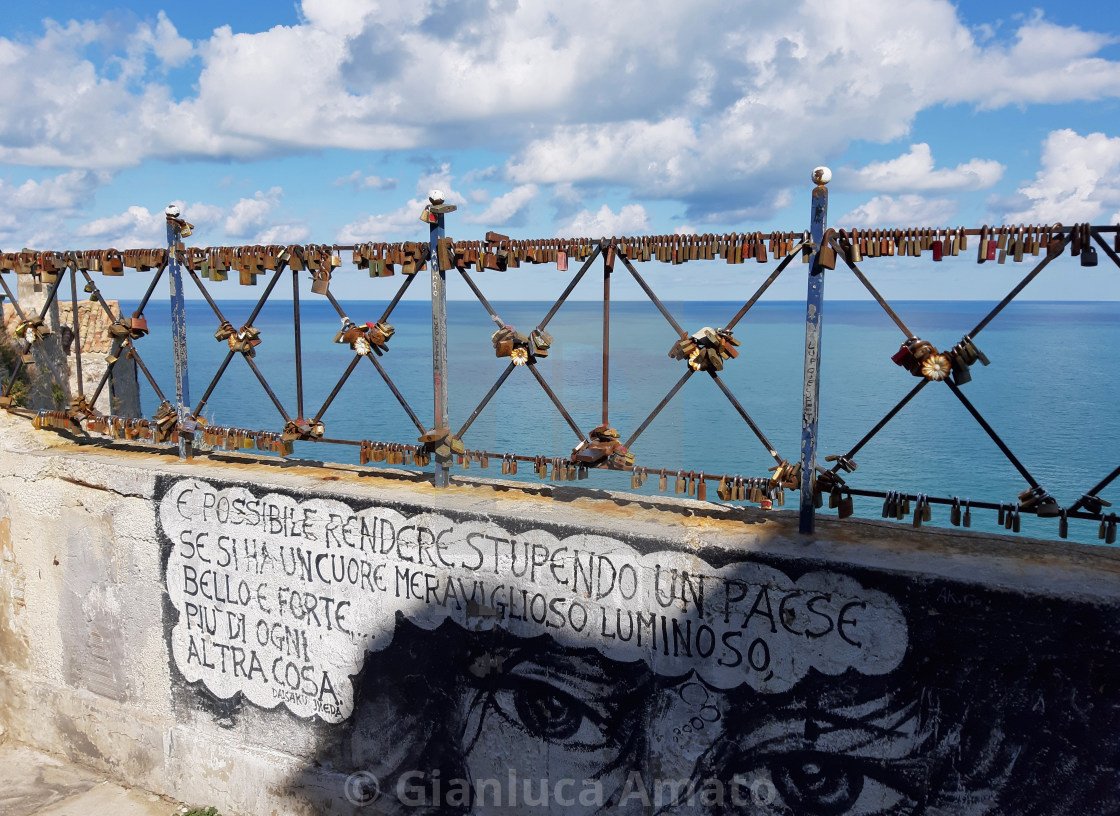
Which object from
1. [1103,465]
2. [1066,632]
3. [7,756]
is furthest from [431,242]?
[1103,465]

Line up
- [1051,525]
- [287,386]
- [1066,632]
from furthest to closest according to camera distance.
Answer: [287,386] < [1051,525] < [1066,632]

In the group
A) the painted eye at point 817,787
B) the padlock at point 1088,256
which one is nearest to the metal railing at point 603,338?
the padlock at point 1088,256

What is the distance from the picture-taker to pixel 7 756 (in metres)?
6.48

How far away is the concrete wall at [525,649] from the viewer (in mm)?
3570

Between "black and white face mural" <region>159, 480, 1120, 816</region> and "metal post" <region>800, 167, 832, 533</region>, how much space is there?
531 mm

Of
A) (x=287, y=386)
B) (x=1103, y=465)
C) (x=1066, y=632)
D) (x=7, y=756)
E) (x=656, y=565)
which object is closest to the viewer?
(x=1066, y=632)

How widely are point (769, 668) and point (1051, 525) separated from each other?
22609mm

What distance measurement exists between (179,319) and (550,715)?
4.14m

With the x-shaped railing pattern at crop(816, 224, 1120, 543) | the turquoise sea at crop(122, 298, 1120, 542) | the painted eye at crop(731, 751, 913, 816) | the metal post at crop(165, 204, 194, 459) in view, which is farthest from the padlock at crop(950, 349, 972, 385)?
the metal post at crop(165, 204, 194, 459)

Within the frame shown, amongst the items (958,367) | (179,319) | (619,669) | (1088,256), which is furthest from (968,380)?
(179,319)

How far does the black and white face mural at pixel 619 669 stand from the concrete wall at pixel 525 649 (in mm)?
13

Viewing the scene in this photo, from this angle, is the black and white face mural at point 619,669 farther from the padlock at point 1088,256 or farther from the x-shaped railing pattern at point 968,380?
the padlock at point 1088,256

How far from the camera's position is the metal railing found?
12.8 feet

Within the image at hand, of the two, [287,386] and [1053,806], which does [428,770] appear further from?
[287,386]
